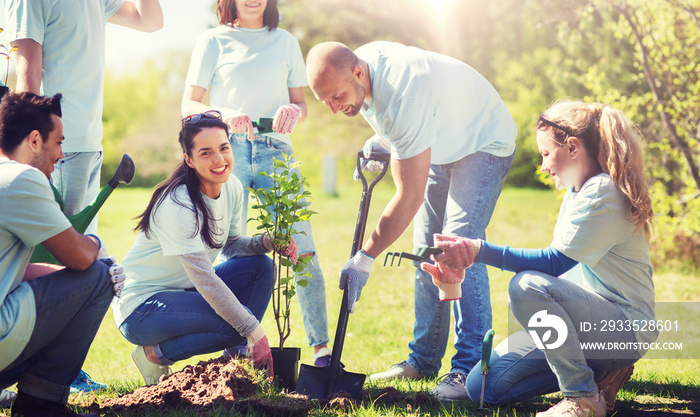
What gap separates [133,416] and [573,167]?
6.60 feet

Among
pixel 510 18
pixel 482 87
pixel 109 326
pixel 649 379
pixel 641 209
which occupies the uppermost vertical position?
pixel 510 18

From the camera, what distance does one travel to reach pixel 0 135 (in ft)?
7.35

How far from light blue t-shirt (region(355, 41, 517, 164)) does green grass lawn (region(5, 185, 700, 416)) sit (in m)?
1.16

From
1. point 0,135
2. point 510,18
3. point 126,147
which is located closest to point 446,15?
point 510,18

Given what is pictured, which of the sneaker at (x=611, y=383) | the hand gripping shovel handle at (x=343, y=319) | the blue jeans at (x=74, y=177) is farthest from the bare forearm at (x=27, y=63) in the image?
the sneaker at (x=611, y=383)

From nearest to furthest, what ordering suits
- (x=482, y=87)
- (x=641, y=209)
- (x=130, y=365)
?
(x=641, y=209), (x=482, y=87), (x=130, y=365)

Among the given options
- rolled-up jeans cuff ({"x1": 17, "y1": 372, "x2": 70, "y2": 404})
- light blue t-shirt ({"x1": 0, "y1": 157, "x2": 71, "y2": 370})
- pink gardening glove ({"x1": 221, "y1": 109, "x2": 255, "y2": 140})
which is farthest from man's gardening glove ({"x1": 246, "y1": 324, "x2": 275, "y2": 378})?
pink gardening glove ({"x1": 221, "y1": 109, "x2": 255, "y2": 140})

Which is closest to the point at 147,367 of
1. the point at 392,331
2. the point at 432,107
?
the point at 432,107

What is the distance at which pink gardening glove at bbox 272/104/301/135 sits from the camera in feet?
10.2

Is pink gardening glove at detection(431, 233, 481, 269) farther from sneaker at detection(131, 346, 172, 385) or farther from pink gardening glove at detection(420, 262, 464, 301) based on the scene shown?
sneaker at detection(131, 346, 172, 385)

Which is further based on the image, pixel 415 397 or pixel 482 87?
pixel 482 87

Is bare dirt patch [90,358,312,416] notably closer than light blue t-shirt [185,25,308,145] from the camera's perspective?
Yes

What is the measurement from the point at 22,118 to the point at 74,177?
812 millimetres

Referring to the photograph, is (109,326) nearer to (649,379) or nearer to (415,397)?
(415,397)
